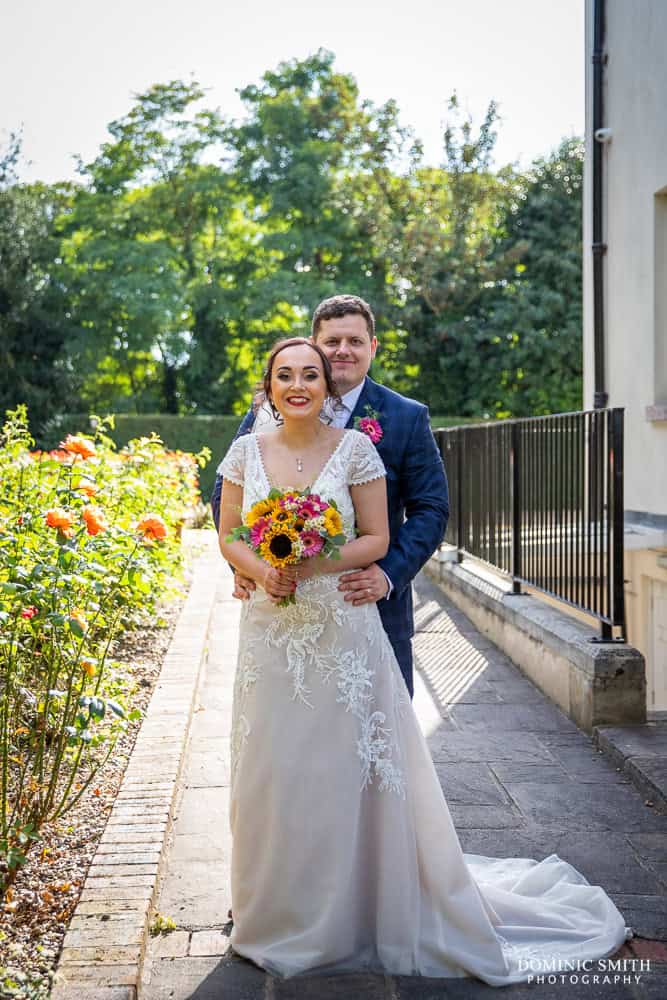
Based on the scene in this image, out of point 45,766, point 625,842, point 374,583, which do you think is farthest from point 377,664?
point 45,766

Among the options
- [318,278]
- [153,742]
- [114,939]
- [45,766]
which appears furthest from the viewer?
[318,278]

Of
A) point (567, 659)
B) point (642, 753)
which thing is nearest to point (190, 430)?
point (567, 659)

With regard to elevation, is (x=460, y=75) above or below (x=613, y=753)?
above

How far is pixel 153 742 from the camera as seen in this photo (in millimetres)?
5008

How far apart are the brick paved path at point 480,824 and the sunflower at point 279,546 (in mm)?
1305

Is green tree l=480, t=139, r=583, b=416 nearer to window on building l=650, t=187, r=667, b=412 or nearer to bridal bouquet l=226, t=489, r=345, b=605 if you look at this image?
window on building l=650, t=187, r=667, b=412

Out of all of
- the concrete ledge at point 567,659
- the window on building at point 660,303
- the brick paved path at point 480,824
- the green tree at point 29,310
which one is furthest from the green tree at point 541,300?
the brick paved path at point 480,824

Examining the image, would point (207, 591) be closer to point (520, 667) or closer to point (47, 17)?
point (520, 667)

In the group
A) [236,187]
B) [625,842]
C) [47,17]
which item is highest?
[236,187]

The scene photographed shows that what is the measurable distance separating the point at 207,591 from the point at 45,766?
16.1ft

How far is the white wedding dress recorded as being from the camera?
3.20 m

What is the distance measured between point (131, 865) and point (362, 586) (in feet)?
4.48

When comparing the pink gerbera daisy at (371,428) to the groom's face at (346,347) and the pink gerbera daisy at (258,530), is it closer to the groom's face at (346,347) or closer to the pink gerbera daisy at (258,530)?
the groom's face at (346,347)

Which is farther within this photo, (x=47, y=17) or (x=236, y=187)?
(x=236, y=187)
